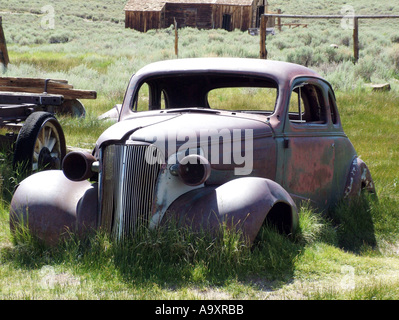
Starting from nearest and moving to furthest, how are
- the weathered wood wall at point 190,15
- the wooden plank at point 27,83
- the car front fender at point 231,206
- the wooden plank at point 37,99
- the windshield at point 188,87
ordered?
the car front fender at point 231,206, the windshield at point 188,87, the wooden plank at point 37,99, the wooden plank at point 27,83, the weathered wood wall at point 190,15

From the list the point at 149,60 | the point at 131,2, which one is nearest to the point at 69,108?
the point at 149,60

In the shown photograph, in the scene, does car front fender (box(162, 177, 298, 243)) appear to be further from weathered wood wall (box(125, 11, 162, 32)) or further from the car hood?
weathered wood wall (box(125, 11, 162, 32))

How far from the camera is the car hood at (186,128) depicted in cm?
437

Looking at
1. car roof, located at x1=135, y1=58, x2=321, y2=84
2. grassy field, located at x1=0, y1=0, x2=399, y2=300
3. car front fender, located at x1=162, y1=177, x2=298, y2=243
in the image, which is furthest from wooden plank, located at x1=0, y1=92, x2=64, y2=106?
car front fender, located at x1=162, y1=177, x2=298, y2=243

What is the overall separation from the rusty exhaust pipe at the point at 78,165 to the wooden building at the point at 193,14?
38.4 m

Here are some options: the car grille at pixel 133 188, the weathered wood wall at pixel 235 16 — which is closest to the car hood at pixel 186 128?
the car grille at pixel 133 188

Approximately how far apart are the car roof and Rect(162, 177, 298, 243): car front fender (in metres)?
1.40

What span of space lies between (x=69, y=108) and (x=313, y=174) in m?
7.14

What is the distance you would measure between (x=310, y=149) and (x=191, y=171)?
1752 millimetres

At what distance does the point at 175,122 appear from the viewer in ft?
15.3

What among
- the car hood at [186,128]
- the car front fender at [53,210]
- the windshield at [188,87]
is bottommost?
the car front fender at [53,210]

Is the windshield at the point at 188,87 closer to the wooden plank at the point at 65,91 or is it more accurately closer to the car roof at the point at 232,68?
the car roof at the point at 232,68

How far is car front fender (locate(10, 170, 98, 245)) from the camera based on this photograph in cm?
446
